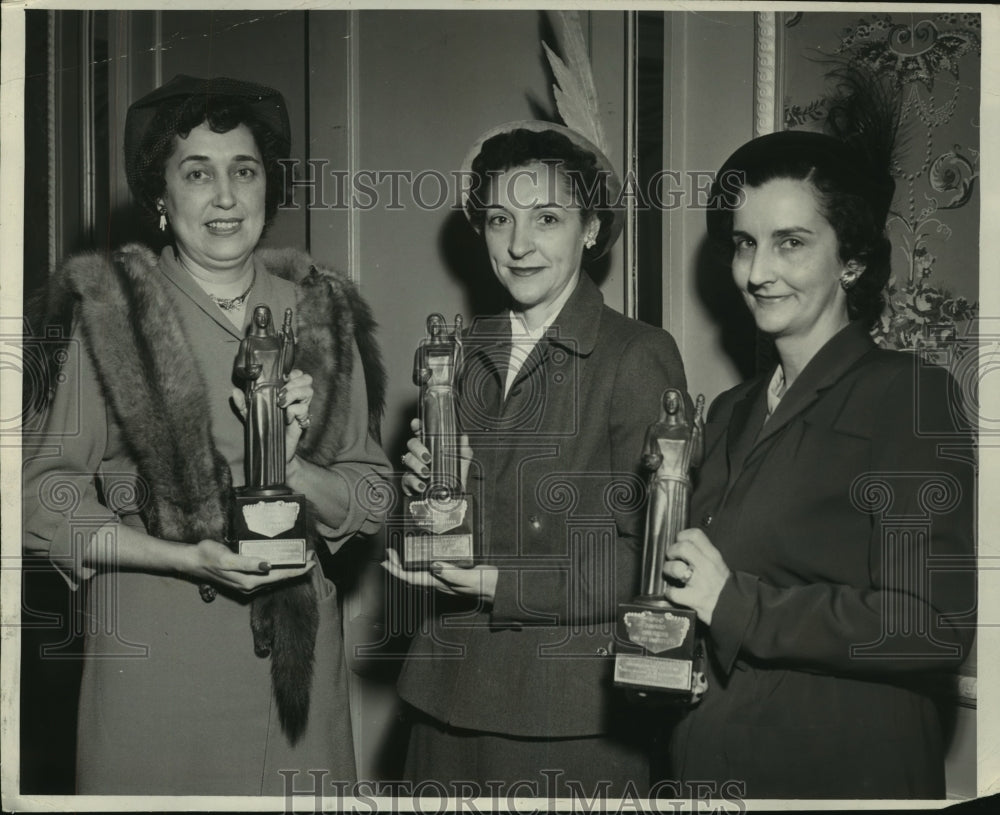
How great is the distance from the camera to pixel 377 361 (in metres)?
2.44

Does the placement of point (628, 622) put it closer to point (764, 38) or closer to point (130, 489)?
point (130, 489)

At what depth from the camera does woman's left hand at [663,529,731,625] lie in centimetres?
190

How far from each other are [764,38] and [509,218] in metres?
0.74

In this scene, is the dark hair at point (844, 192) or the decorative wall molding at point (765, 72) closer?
the dark hair at point (844, 192)

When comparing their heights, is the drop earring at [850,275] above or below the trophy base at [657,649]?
above

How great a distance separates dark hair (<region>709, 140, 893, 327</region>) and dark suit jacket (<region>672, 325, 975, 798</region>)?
10 cm

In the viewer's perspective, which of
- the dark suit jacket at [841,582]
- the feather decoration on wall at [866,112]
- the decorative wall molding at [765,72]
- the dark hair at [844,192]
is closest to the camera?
the dark suit jacket at [841,582]

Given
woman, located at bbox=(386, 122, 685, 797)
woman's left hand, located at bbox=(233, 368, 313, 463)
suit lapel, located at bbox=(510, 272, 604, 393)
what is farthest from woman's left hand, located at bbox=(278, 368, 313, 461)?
suit lapel, located at bbox=(510, 272, 604, 393)

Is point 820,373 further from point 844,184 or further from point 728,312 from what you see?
point 728,312

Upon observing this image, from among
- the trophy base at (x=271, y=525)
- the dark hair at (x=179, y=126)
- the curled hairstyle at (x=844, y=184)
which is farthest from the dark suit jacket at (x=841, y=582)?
the dark hair at (x=179, y=126)

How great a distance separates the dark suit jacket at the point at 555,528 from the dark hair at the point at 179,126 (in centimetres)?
69

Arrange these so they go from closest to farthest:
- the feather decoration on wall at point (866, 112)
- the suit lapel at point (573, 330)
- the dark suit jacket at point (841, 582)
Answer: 1. the dark suit jacket at point (841, 582)
2. the suit lapel at point (573, 330)
3. the feather decoration on wall at point (866, 112)

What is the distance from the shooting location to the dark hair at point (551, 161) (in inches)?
85.2

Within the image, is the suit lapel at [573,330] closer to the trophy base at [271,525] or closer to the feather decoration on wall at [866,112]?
the trophy base at [271,525]
